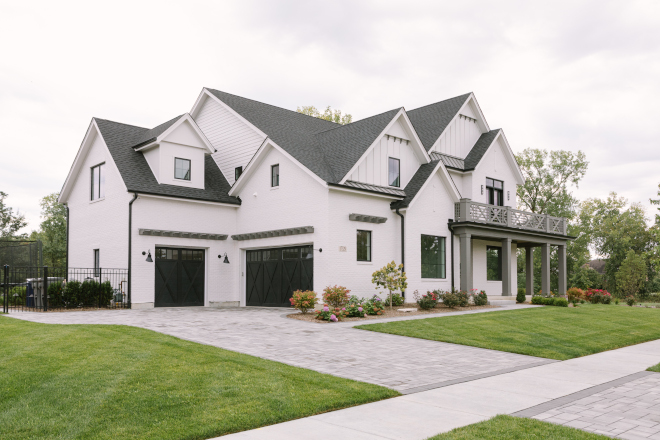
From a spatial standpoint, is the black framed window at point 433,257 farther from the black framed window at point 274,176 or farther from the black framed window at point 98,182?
the black framed window at point 98,182

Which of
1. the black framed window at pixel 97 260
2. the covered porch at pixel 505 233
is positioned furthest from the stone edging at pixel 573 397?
the black framed window at pixel 97 260

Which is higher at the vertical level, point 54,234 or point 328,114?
point 328,114

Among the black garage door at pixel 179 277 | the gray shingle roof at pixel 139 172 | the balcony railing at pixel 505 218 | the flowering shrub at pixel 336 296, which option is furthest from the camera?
the balcony railing at pixel 505 218

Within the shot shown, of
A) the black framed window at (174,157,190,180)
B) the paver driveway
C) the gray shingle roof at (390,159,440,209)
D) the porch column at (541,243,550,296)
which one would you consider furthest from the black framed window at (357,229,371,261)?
the porch column at (541,243,550,296)

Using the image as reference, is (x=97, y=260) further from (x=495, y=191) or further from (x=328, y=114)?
(x=328, y=114)

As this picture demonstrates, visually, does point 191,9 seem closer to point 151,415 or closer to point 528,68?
point 151,415

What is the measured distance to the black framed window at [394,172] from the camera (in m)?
23.6

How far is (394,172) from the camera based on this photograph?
23828 millimetres

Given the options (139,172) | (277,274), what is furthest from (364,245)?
(139,172)

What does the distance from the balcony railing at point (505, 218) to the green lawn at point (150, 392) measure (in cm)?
1690

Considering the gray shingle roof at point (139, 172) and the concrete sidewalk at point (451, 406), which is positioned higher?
the gray shingle roof at point (139, 172)

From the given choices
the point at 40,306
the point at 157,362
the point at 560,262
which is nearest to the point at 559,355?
the point at 157,362

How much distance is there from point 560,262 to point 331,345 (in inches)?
886

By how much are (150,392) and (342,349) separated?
5205 millimetres
